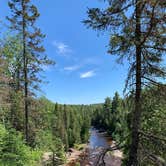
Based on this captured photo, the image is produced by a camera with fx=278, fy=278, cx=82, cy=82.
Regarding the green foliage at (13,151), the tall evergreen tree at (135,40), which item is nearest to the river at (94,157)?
the tall evergreen tree at (135,40)

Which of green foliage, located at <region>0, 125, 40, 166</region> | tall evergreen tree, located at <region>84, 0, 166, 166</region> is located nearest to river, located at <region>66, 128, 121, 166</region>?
tall evergreen tree, located at <region>84, 0, 166, 166</region>

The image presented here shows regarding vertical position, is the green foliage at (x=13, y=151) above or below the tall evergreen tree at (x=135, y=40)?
below

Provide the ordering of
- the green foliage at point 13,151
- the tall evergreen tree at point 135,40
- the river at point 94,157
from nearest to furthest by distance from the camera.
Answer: the tall evergreen tree at point 135,40 → the river at point 94,157 → the green foliage at point 13,151

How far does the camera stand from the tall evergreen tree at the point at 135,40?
19.9ft

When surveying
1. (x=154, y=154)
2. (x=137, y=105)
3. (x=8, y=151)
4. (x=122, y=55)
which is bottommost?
(x=8, y=151)

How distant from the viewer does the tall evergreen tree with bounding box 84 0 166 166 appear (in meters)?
6.06

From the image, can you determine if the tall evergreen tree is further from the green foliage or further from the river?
the green foliage

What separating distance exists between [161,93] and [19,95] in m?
16.5

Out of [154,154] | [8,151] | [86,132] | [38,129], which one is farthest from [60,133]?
[154,154]

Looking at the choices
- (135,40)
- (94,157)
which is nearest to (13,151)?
(94,157)

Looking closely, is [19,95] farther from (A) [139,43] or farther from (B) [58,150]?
(B) [58,150]

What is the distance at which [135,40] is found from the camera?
19.4 feet

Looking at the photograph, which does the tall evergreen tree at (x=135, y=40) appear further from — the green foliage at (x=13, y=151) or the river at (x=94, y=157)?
the green foliage at (x=13, y=151)

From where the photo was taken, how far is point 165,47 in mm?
6176
